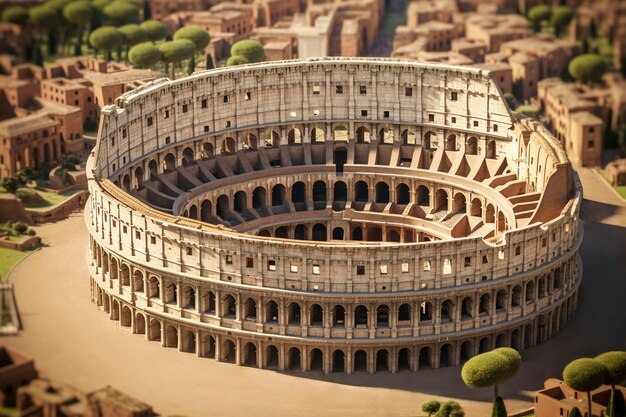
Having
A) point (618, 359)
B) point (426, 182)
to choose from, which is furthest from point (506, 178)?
point (618, 359)

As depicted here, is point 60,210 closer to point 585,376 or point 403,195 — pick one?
point 403,195

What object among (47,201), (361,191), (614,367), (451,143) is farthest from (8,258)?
(614,367)

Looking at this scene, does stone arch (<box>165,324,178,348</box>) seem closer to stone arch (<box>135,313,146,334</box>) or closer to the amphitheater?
the amphitheater

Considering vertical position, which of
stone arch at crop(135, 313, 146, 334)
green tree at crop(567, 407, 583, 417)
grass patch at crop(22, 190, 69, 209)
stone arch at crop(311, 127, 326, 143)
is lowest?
green tree at crop(567, 407, 583, 417)

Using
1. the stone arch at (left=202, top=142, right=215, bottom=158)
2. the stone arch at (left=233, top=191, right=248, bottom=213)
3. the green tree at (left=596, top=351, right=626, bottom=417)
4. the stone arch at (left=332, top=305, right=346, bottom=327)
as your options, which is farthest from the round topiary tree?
the stone arch at (left=202, top=142, right=215, bottom=158)

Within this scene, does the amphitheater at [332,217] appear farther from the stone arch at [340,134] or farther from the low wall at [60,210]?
the low wall at [60,210]

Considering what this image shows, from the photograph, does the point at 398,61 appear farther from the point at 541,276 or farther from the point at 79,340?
the point at 79,340
